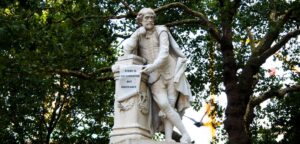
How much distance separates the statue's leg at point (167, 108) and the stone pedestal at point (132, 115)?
0.60 ft

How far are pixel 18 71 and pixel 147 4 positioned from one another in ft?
15.8

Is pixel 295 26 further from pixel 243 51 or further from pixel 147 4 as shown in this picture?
pixel 147 4

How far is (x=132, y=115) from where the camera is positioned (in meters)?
8.30

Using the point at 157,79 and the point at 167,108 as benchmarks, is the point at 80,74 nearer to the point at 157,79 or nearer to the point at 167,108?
the point at 157,79

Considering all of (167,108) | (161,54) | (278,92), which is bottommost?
(167,108)

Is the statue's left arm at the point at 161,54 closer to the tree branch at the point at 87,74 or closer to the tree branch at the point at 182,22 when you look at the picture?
the tree branch at the point at 182,22

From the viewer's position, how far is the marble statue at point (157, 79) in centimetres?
846

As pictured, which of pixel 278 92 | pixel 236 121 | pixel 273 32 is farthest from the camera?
pixel 278 92

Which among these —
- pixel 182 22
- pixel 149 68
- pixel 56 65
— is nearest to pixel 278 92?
pixel 182 22

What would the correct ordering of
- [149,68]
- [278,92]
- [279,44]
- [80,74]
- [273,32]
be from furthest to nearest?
1. [80,74]
2. [278,92]
3. [279,44]
4. [273,32]
5. [149,68]

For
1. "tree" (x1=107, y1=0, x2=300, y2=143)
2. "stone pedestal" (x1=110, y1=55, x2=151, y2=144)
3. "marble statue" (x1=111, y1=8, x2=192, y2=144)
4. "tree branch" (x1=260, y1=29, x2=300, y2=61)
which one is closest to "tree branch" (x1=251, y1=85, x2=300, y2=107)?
"tree" (x1=107, y1=0, x2=300, y2=143)

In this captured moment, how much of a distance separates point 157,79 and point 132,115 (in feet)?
2.60

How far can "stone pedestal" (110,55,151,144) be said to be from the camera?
8188 mm

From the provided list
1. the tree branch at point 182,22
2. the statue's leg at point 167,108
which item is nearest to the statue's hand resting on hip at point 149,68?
the statue's leg at point 167,108
